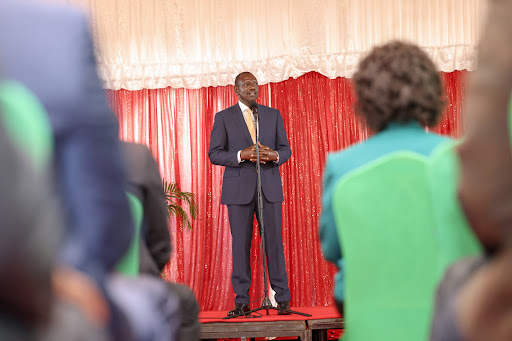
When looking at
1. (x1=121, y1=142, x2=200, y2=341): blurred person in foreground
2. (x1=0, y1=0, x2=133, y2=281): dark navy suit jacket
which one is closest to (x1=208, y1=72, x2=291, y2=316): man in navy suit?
(x1=121, y1=142, x2=200, y2=341): blurred person in foreground

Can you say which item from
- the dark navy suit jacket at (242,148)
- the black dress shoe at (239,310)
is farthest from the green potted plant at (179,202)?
the black dress shoe at (239,310)

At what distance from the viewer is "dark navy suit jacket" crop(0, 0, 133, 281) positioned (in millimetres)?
863

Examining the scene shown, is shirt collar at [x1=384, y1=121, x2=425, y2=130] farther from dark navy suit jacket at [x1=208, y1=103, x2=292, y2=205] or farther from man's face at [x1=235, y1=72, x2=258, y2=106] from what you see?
man's face at [x1=235, y1=72, x2=258, y2=106]

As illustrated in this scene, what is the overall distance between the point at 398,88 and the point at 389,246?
0.48 m

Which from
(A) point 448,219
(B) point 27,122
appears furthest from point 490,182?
(B) point 27,122

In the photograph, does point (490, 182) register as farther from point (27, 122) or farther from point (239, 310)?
point (239, 310)

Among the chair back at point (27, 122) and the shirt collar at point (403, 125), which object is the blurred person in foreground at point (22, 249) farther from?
the shirt collar at point (403, 125)

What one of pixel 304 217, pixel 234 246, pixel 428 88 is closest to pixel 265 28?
pixel 304 217

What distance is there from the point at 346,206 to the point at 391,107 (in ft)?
1.15

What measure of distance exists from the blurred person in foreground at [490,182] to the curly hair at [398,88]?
1.06 meters

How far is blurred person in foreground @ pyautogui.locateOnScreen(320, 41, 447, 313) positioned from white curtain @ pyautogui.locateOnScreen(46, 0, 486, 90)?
4730 millimetres

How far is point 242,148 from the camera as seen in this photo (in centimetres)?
534

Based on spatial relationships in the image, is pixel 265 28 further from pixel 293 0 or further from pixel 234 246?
pixel 234 246

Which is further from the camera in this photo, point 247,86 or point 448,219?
point 247,86
